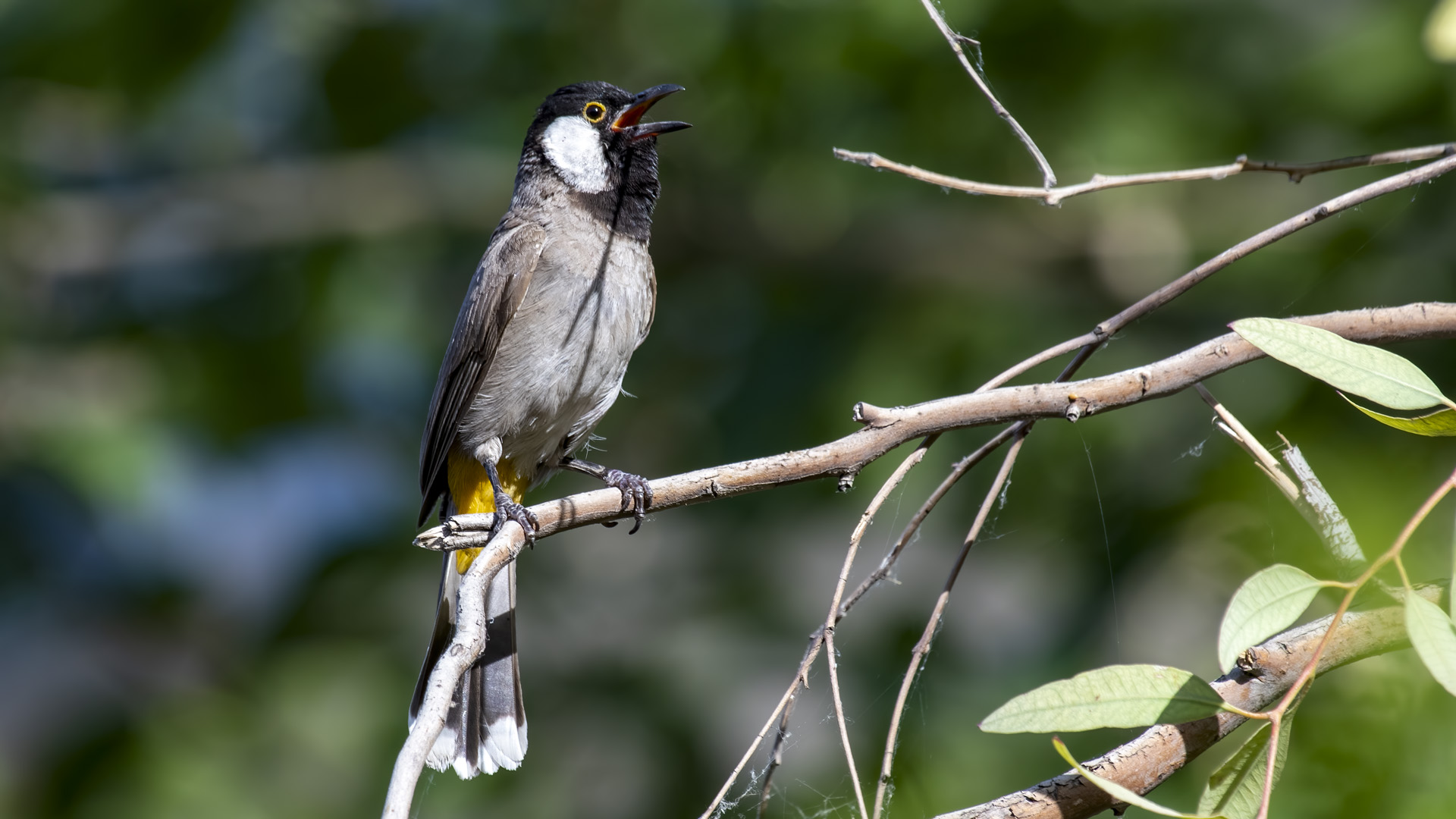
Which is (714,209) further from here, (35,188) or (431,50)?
(35,188)

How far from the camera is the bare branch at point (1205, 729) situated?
1347mm

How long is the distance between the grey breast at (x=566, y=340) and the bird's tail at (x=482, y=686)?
25 centimetres

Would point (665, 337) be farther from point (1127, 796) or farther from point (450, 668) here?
point (1127, 796)

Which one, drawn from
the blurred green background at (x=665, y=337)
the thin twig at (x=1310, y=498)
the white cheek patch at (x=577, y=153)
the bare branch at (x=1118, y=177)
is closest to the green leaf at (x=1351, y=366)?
the thin twig at (x=1310, y=498)

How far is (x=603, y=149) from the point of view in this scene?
3.46m

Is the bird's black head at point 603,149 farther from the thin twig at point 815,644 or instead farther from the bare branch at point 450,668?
the thin twig at point 815,644

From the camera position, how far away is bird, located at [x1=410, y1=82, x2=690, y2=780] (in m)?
3.10

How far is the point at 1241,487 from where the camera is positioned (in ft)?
9.15

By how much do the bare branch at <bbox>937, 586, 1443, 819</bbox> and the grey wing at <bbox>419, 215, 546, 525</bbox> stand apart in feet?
7.13

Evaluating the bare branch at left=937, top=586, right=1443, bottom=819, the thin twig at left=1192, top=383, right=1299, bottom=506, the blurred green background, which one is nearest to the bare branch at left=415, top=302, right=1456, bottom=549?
the thin twig at left=1192, top=383, right=1299, bottom=506

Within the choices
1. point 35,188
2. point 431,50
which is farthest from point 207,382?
point 431,50

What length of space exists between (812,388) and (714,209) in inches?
42.4

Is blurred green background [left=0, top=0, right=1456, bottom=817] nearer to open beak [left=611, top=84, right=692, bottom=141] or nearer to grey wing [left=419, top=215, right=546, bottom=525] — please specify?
open beak [left=611, top=84, right=692, bottom=141]

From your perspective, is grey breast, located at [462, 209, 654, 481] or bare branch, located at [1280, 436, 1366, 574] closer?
bare branch, located at [1280, 436, 1366, 574]
